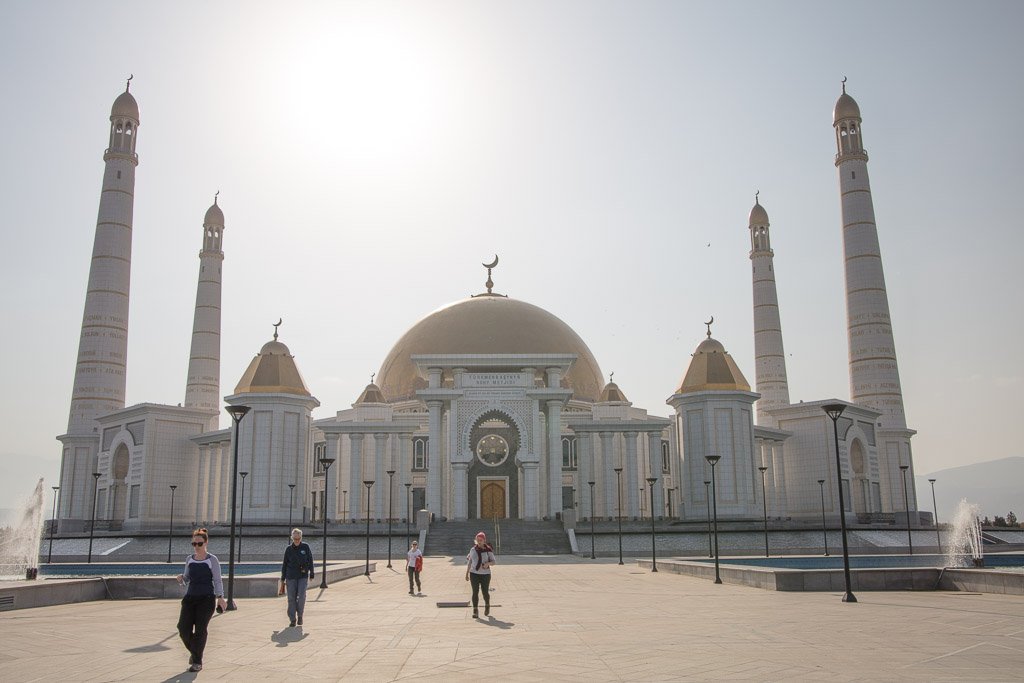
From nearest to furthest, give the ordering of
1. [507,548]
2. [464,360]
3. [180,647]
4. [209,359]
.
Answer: [180,647] < [507,548] < [464,360] < [209,359]

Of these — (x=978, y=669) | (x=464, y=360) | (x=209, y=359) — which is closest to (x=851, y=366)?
(x=464, y=360)

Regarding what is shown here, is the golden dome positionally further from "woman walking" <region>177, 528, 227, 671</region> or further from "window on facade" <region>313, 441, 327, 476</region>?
"woman walking" <region>177, 528, 227, 671</region>

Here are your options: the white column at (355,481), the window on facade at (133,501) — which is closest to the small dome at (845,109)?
the white column at (355,481)

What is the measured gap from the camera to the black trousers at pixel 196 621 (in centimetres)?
892

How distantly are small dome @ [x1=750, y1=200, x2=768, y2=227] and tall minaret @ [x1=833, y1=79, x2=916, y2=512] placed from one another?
7.76 metres

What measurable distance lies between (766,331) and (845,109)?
14230 mm

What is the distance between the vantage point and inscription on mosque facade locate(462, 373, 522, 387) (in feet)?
147

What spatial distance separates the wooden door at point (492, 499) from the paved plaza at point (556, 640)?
28.5m

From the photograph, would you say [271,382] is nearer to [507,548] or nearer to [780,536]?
[507,548]

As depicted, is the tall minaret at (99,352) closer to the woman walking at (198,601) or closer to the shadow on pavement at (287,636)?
the shadow on pavement at (287,636)

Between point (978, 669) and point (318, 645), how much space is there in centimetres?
702

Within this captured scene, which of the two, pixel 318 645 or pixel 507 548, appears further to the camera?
pixel 507 548

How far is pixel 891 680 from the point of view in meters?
7.84

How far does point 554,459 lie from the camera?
44.2 meters
